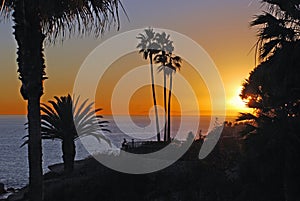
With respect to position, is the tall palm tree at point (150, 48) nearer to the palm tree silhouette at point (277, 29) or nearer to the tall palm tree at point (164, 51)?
the tall palm tree at point (164, 51)

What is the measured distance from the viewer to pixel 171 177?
2406 cm

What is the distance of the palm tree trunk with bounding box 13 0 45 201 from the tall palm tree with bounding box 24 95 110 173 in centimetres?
2084

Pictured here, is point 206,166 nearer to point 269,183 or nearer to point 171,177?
point 171,177

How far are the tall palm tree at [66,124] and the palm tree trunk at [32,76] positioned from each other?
2084 centimetres

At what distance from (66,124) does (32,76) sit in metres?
21.3

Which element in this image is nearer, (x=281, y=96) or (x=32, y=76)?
(x=32, y=76)

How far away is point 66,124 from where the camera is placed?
96.8 ft

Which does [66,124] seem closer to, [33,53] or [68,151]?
[68,151]

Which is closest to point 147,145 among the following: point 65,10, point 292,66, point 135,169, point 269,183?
point 135,169

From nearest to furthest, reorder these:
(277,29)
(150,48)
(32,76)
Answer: (32,76)
(277,29)
(150,48)

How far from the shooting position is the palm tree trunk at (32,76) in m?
8.45

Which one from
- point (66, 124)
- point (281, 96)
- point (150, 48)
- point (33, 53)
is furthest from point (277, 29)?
point (150, 48)

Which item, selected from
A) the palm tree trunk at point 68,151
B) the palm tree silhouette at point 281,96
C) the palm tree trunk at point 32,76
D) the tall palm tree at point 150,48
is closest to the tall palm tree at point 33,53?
the palm tree trunk at point 32,76

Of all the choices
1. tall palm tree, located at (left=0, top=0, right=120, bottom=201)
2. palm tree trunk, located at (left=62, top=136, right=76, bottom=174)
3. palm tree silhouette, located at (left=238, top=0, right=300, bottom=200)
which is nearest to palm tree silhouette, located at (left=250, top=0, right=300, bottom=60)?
palm tree silhouette, located at (left=238, top=0, right=300, bottom=200)
